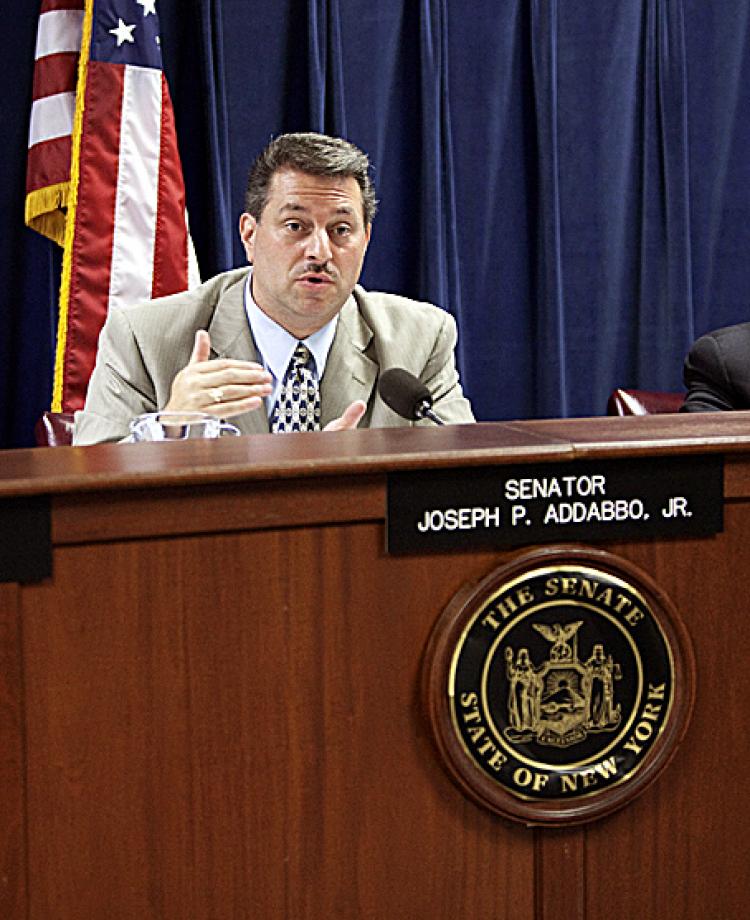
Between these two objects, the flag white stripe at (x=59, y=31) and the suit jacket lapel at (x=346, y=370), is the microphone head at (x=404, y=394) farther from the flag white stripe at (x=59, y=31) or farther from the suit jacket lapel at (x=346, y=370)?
the flag white stripe at (x=59, y=31)

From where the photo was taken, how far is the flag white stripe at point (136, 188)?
3.01m

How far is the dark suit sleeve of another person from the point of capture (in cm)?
264

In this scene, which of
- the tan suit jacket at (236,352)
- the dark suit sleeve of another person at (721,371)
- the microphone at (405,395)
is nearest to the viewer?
the microphone at (405,395)

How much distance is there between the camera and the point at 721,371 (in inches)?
105

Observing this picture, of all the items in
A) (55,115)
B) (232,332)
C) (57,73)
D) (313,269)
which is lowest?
(232,332)

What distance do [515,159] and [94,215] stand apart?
1417 mm

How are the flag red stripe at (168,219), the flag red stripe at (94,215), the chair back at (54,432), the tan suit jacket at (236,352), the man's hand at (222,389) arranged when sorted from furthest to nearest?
the flag red stripe at (168,219)
the flag red stripe at (94,215)
the chair back at (54,432)
the tan suit jacket at (236,352)
the man's hand at (222,389)

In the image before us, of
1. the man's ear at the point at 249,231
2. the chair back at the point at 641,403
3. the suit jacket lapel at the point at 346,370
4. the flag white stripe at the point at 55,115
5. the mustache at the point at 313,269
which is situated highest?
the flag white stripe at the point at 55,115

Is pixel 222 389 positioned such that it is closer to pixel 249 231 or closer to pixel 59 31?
pixel 249 231

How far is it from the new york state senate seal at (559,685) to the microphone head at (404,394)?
446 millimetres

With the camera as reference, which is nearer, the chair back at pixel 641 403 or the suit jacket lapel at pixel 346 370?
the suit jacket lapel at pixel 346 370

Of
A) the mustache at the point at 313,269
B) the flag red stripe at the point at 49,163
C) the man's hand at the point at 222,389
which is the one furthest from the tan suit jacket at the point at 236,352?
the flag red stripe at the point at 49,163

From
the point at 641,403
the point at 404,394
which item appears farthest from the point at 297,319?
the point at 641,403

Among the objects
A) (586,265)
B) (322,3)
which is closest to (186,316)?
(322,3)
